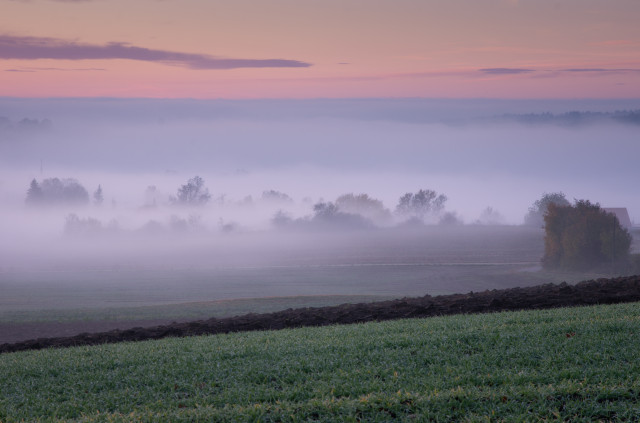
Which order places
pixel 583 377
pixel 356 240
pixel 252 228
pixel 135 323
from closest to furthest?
pixel 583 377
pixel 135 323
pixel 356 240
pixel 252 228

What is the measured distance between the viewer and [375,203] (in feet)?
532

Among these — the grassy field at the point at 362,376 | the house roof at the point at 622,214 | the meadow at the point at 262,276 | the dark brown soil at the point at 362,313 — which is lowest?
the grassy field at the point at 362,376

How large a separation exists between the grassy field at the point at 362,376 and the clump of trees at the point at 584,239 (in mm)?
46236

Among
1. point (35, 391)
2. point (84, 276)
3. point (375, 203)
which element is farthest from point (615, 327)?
point (375, 203)

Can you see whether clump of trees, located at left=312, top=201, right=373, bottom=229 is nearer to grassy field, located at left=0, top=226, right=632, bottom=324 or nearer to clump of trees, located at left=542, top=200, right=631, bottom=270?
grassy field, located at left=0, top=226, right=632, bottom=324

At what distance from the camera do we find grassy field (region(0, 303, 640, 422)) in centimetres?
755

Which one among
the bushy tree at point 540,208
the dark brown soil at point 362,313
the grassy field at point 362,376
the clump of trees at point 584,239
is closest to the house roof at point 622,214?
the bushy tree at point 540,208

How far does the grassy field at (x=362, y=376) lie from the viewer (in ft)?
24.8

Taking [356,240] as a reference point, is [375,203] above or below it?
above

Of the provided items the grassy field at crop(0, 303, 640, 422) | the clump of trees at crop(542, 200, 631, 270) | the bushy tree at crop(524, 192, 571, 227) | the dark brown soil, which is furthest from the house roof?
the grassy field at crop(0, 303, 640, 422)

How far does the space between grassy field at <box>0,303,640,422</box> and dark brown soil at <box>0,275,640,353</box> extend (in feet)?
6.67

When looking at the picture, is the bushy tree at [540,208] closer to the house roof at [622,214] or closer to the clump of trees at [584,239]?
the house roof at [622,214]

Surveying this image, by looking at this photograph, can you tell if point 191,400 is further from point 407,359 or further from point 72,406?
point 407,359

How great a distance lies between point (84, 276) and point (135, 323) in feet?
177
